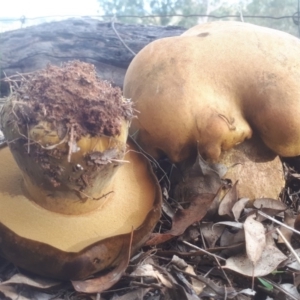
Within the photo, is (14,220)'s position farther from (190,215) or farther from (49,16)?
(49,16)

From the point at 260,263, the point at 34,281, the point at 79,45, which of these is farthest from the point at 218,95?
the point at 79,45

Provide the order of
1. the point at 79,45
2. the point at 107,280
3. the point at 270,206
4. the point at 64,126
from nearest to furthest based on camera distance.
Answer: the point at 64,126
the point at 107,280
the point at 270,206
the point at 79,45

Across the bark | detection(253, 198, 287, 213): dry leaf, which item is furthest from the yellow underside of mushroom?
the bark

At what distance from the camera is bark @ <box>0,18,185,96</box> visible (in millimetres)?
2564

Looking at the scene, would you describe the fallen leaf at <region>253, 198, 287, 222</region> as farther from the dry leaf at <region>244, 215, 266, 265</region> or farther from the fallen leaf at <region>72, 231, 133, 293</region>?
the fallen leaf at <region>72, 231, 133, 293</region>

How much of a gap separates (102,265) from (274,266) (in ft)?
1.59

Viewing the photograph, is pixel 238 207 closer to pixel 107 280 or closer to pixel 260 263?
pixel 260 263

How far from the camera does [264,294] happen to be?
4.03ft

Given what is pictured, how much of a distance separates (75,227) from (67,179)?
15 cm

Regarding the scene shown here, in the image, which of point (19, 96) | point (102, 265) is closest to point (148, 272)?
point (102, 265)

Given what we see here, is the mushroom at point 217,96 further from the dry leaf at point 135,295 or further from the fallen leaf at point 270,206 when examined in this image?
the dry leaf at point 135,295

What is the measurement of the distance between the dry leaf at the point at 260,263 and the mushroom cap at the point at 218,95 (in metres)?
0.36

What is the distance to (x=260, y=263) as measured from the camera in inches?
49.7

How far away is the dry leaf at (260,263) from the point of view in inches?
48.8
